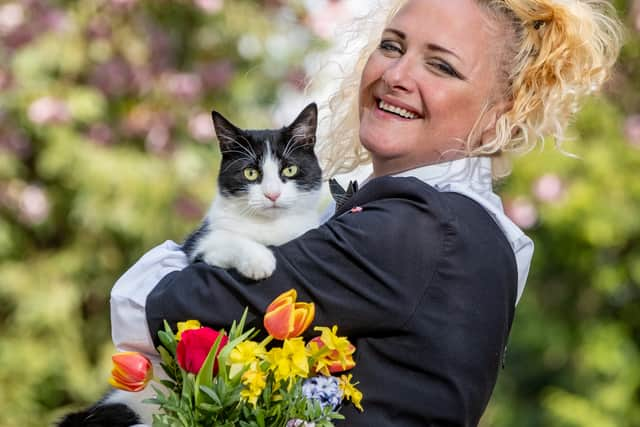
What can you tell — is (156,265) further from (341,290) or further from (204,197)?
(204,197)

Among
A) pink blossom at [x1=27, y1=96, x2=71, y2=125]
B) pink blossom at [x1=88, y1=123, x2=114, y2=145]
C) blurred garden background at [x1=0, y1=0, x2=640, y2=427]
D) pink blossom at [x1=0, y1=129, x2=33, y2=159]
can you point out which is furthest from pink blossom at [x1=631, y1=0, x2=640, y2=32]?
pink blossom at [x1=0, y1=129, x2=33, y2=159]

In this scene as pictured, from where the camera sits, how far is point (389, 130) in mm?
2189

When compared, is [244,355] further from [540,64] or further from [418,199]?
[540,64]

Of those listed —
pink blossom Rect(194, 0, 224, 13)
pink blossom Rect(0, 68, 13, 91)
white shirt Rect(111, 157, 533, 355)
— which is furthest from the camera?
pink blossom Rect(194, 0, 224, 13)

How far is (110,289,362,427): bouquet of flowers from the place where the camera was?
165cm

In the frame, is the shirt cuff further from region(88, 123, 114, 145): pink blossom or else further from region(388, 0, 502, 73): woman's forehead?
region(88, 123, 114, 145): pink blossom

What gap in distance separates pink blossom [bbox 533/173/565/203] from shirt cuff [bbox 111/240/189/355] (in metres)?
4.31

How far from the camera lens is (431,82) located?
2146mm

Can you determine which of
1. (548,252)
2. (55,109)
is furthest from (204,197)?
(548,252)

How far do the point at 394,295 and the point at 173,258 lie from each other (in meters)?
0.47

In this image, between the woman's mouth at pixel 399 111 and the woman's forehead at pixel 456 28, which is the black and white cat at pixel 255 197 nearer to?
the woman's mouth at pixel 399 111

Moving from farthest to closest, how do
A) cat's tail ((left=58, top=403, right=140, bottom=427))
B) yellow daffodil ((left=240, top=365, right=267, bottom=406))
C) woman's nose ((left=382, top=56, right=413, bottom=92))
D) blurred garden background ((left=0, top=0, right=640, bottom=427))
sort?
1. blurred garden background ((left=0, top=0, right=640, bottom=427))
2. woman's nose ((left=382, top=56, right=413, bottom=92))
3. cat's tail ((left=58, top=403, right=140, bottom=427))
4. yellow daffodil ((left=240, top=365, right=267, bottom=406))

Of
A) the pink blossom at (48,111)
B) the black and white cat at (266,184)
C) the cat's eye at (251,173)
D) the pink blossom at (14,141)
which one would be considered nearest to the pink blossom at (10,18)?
the pink blossom at (48,111)

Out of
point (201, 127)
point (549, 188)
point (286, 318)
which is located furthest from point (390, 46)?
point (201, 127)
